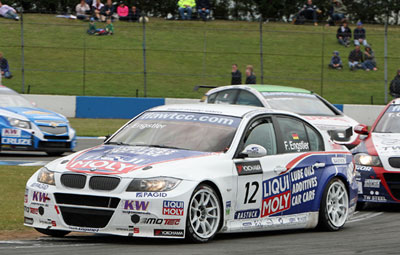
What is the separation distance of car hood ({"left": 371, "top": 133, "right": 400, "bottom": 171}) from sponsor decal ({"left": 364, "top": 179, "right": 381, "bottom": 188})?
22 cm

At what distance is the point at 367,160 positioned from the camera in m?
11.8

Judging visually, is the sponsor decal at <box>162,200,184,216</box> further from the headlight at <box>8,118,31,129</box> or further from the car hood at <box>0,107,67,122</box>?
the car hood at <box>0,107,67,122</box>

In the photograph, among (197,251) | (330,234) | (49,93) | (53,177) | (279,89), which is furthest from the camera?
(49,93)

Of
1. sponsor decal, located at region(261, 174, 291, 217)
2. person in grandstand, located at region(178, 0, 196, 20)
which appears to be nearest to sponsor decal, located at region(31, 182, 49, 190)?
sponsor decal, located at region(261, 174, 291, 217)

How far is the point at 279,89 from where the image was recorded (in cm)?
1731

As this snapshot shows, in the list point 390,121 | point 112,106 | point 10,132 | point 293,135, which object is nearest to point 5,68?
point 112,106

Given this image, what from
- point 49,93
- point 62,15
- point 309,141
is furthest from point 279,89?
point 62,15

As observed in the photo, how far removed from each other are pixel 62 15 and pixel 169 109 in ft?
84.0

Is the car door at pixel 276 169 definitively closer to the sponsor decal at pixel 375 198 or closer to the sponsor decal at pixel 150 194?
the sponsor decal at pixel 150 194

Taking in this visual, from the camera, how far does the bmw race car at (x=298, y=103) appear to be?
53.7ft

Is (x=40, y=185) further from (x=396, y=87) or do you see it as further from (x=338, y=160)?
(x=396, y=87)

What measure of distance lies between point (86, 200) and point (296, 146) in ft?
8.99

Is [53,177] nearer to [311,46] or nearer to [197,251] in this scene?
[197,251]

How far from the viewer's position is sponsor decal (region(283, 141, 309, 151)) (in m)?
9.40
